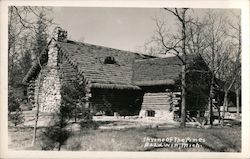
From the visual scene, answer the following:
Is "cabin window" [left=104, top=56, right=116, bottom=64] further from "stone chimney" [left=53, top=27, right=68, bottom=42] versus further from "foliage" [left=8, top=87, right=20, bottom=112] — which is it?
"foliage" [left=8, top=87, right=20, bottom=112]

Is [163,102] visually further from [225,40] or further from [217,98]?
[225,40]

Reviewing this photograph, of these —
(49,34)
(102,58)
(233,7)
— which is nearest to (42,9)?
(49,34)

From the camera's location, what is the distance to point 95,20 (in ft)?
15.0

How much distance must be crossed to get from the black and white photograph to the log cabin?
0.7 inches

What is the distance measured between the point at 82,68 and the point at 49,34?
0.97 m

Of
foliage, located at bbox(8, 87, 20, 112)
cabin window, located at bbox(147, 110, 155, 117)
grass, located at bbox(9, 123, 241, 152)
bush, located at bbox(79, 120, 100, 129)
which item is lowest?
grass, located at bbox(9, 123, 241, 152)

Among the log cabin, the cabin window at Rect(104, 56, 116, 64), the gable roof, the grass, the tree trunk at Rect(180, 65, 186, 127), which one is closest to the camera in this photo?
the grass

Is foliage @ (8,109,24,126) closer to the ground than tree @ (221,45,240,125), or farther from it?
closer to the ground

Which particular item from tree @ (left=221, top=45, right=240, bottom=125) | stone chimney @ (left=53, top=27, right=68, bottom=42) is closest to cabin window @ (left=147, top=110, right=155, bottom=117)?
tree @ (left=221, top=45, right=240, bottom=125)

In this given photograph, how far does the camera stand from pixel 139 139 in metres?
4.49

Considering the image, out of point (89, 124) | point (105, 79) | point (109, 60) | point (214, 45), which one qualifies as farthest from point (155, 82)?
point (89, 124)

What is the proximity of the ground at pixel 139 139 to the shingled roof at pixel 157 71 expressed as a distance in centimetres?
Result: 140

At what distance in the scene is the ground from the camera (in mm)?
4383

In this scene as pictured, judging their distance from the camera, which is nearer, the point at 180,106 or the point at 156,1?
the point at 156,1
